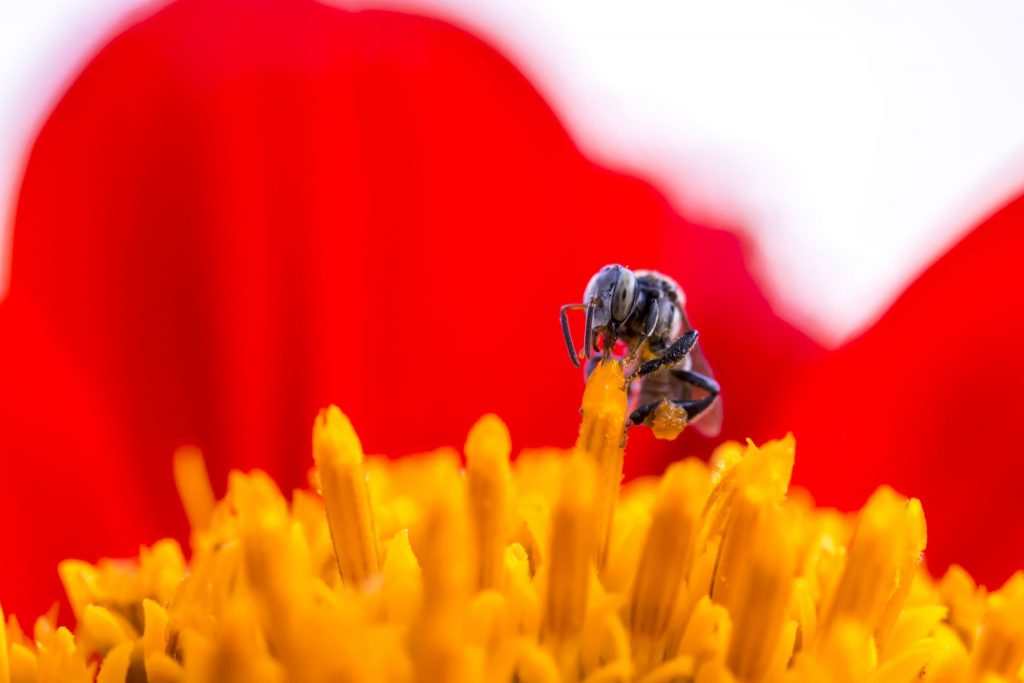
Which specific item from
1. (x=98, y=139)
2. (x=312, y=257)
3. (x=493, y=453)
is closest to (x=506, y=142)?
(x=312, y=257)

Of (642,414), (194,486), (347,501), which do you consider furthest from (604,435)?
(194,486)

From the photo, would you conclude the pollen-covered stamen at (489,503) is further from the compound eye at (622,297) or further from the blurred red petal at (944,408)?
the blurred red petal at (944,408)

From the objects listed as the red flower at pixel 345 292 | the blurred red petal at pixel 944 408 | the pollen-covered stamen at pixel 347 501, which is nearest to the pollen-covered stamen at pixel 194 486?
the red flower at pixel 345 292

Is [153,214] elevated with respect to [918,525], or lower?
elevated

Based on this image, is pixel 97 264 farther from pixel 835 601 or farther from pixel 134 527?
pixel 835 601

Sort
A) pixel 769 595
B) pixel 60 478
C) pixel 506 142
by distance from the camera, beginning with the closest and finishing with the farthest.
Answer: pixel 769 595
pixel 60 478
pixel 506 142
